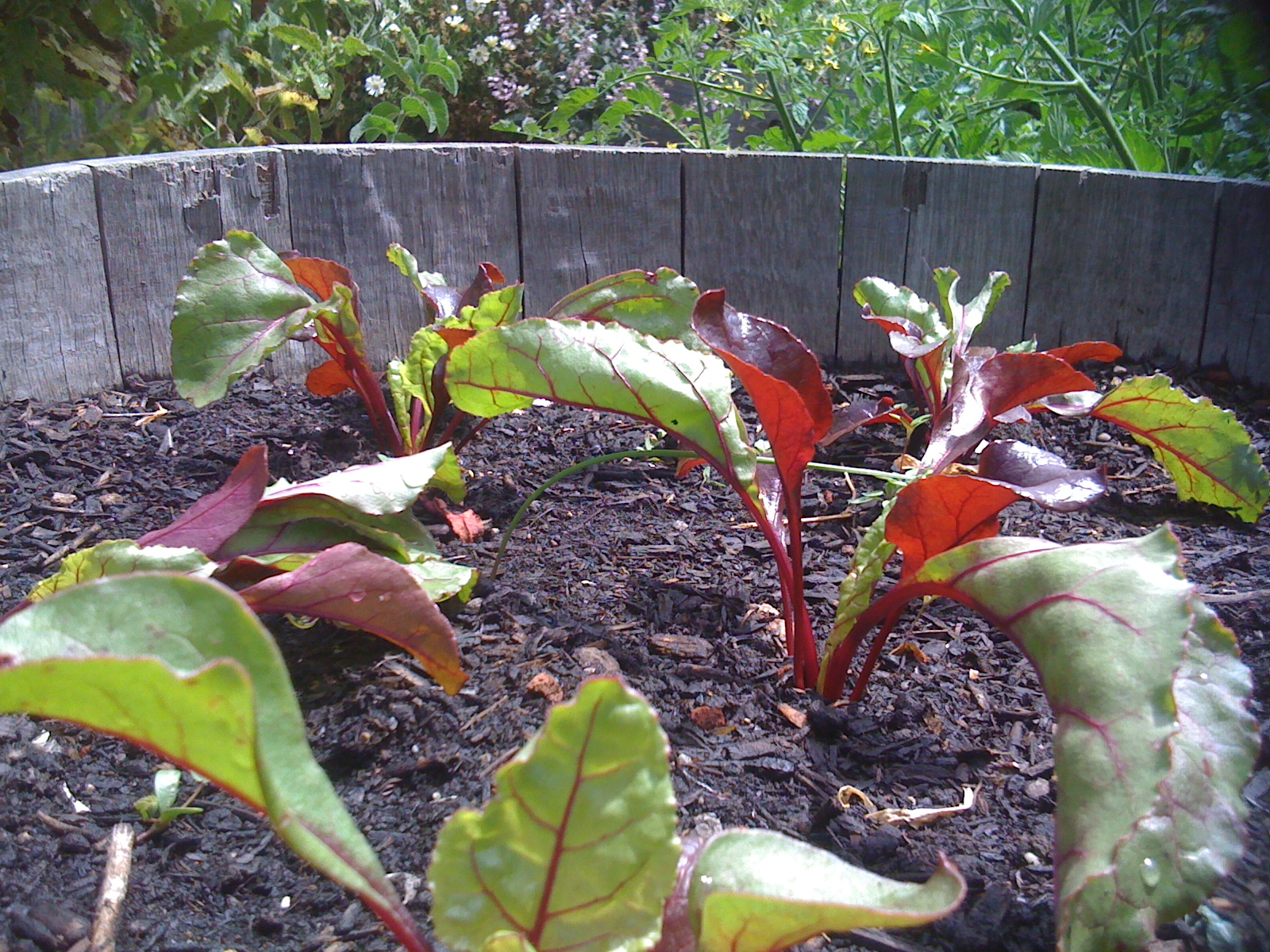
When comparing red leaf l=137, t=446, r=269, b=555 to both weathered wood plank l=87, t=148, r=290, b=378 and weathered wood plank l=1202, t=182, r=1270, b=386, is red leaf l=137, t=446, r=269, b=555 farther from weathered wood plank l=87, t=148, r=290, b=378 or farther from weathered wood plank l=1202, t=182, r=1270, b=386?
weathered wood plank l=1202, t=182, r=1270, b=386

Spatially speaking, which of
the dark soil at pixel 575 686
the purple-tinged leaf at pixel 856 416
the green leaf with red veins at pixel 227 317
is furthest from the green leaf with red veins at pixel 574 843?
the green leaf with red veins at pixel 227 317

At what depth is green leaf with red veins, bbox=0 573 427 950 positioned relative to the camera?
0.60 metres

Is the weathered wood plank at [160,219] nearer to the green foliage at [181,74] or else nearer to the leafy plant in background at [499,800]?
the green foliage at [181,74]

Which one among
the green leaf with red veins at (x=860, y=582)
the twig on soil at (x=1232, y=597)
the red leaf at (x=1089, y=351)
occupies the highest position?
the red leaf at (x=1089, y=351)

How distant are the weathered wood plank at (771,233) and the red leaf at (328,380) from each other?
911 mm

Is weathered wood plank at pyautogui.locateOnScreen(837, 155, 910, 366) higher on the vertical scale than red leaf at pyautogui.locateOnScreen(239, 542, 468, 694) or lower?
higher

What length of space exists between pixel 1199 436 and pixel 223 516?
4.32ft

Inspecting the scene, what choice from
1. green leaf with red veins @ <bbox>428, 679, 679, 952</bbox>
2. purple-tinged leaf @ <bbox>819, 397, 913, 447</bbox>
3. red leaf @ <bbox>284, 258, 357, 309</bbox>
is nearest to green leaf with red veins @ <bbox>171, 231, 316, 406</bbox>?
red leaf @ <bbox>284, 258, 357, 309</bbox>

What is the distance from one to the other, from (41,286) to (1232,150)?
2508 millimetres

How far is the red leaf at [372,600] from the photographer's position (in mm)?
984

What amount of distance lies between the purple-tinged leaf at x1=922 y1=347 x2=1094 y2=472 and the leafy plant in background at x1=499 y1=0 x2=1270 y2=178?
0.66 meters

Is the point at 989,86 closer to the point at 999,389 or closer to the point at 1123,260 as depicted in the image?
the point at 1123,260

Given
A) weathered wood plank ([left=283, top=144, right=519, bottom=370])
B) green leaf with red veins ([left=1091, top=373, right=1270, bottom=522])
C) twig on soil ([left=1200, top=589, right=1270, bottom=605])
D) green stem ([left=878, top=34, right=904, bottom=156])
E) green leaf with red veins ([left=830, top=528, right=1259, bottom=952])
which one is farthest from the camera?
green stem ([left=878, top=34, right=904, bottom=156])

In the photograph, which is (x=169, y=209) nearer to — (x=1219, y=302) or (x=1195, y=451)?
(x=1195, y=451)
